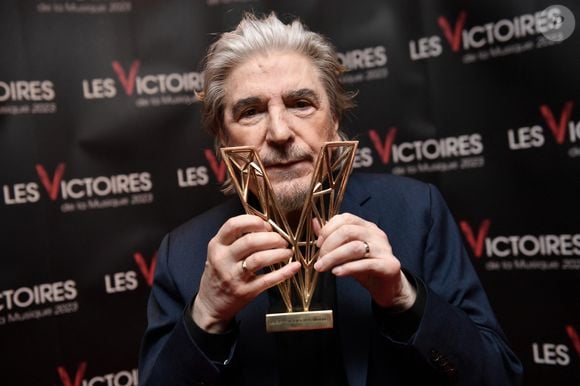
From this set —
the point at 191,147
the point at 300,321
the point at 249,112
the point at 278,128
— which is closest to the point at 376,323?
the point at 300,321

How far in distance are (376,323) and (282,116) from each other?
59 cm

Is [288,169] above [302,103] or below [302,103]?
below

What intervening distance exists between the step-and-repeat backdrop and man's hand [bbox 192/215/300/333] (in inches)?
59.8

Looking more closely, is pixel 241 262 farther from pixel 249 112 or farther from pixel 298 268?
pixel 249 112

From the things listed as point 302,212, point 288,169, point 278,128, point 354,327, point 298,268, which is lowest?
point 354,327

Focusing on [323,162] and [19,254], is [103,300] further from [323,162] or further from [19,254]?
[323,162]

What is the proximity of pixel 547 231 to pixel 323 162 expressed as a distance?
4.90 feet

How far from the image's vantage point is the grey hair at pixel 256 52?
5.38ft

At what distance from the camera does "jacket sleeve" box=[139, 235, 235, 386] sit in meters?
1.30

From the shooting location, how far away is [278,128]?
1479 mm

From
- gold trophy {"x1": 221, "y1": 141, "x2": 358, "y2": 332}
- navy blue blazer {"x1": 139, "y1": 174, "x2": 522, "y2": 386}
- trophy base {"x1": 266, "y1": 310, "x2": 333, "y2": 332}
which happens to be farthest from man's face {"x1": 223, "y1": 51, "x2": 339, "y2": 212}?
trophy base {"x1": 266, "y1": 310, "x2": 333, "y2": 332}

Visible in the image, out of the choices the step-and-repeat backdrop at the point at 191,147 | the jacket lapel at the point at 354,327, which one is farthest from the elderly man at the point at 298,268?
the step-and-repeat backdrop at the point at 191,147

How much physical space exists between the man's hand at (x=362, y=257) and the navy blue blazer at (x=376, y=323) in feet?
0.35

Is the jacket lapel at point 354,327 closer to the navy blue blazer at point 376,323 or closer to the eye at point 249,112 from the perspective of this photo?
the navy blue blazer at point 376,323
